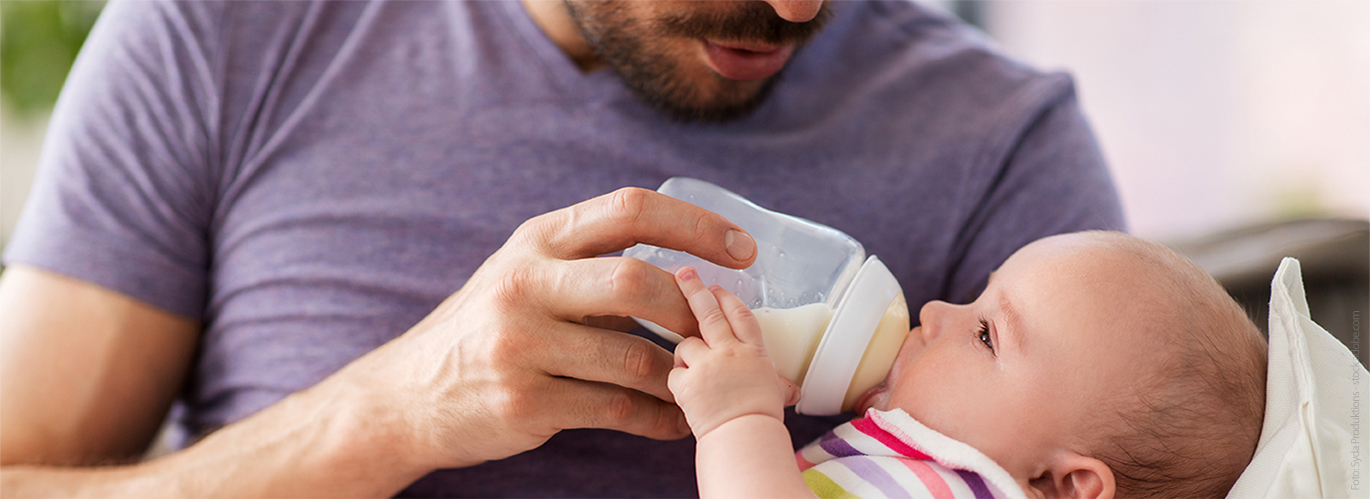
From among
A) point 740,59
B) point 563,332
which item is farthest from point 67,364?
point 740,59

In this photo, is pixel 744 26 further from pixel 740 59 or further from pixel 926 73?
pixel 926 73

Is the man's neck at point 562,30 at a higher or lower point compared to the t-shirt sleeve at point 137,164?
higher

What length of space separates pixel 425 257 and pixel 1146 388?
923 millimetres

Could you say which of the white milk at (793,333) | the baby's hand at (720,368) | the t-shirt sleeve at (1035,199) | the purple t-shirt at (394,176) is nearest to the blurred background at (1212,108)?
the t-shirt sleeve at (1035,199)

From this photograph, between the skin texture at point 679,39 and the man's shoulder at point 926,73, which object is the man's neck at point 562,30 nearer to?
the skin texture at point 679,39

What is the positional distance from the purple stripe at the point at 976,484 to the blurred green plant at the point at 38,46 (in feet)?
7.33

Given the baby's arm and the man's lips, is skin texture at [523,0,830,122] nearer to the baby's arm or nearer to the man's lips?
the man's lips

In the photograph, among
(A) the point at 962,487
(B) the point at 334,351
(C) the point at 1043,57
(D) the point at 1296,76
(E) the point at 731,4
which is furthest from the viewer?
(C) the point at 1043,57

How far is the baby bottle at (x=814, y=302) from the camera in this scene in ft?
2.77

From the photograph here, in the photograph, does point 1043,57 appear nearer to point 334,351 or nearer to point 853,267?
point 853,267

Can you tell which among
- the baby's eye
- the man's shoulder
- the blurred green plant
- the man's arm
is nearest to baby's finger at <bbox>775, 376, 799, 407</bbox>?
the baby's eye

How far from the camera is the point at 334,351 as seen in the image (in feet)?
3.64

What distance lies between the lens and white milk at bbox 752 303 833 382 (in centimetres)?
84

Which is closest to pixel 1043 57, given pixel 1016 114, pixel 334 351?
pixel 1016 114
